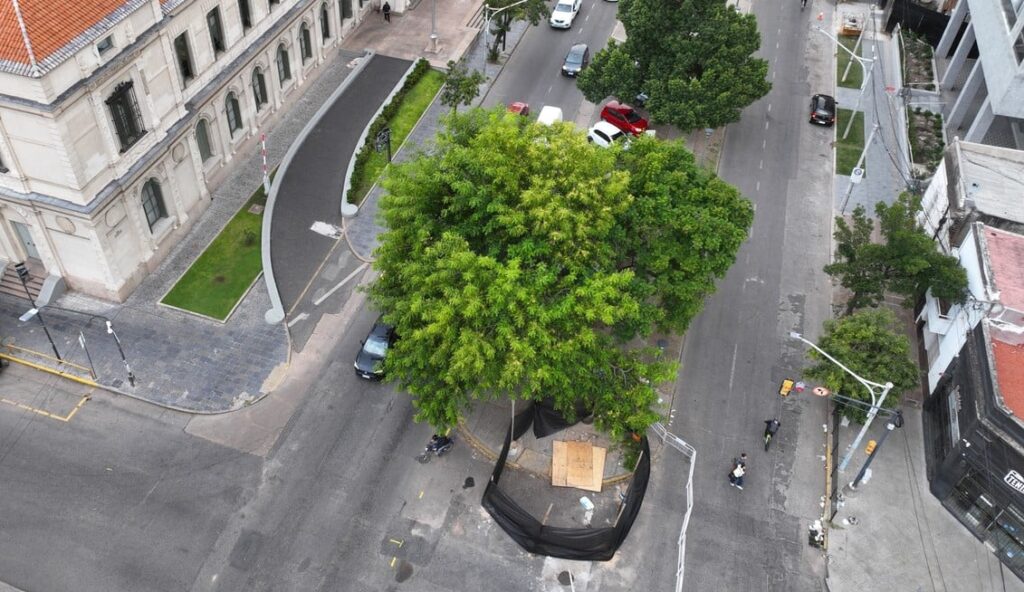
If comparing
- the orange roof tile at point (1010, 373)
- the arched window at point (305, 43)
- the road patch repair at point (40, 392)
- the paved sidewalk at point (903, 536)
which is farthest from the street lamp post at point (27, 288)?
the orange roof tile at point (1010, 373)

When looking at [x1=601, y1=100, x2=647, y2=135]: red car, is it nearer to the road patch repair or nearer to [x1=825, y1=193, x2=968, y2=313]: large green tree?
[x1=825, y1=193, x2=968, y2=313]: large green tree

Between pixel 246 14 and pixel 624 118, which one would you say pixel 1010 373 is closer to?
pixel 624 118

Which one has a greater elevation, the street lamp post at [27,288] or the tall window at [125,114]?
the tall window at [125,114]

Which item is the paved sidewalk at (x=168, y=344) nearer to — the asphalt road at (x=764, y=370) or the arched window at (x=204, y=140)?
the arched window at (x=204, y=140)

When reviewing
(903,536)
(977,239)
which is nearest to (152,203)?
(903,536)

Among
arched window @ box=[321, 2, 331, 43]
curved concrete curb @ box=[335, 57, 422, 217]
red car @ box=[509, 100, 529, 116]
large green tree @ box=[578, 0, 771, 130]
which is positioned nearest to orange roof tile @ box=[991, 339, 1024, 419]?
large green tree @ box=[578, 0, 771, 130]

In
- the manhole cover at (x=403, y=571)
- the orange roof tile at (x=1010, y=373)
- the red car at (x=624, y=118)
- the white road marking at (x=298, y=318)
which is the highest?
the orange roof tile at (x=1010, y=373)

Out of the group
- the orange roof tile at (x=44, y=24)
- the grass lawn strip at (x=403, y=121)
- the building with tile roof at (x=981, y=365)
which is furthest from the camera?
the grass lawn strip at (x=403, y=121)
